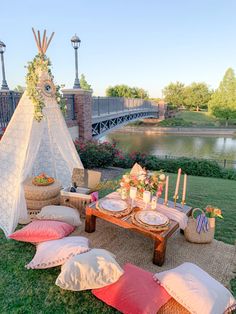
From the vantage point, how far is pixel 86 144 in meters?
10.1

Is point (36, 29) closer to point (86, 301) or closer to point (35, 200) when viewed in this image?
point (35, 200)

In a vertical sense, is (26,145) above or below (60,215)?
above

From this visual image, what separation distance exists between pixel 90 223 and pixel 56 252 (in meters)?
1.37

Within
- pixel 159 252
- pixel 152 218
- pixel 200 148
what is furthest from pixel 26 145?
pixel 200 148

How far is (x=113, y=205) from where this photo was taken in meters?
4.53

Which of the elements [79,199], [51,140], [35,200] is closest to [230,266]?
[79,199]

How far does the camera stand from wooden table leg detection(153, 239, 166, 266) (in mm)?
3809

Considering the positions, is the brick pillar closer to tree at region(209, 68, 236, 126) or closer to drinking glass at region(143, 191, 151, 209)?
drinking glass at region(143, 191, 151, 209)

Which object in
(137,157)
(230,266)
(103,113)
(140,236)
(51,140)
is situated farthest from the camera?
(103,113)

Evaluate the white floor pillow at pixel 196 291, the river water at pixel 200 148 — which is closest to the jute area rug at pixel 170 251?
the white floor pillow at pixel 196 291

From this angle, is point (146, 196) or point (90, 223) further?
point (90, 223)

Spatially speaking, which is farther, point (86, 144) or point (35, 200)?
point (86, 144)

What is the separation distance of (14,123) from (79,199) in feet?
8.50

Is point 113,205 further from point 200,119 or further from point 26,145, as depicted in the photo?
point 200,119
